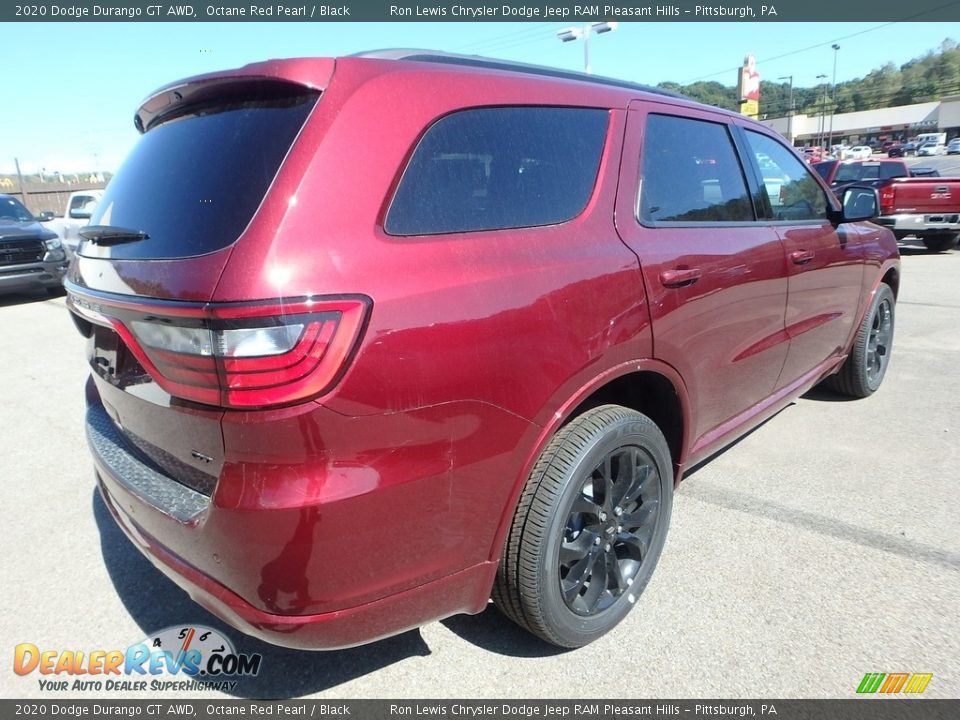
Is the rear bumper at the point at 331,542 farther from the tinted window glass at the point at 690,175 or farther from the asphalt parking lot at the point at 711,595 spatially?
the tinted window glass at the point at 690,175

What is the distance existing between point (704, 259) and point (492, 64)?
112 centimetres

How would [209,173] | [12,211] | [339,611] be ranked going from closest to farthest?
[339,611] < [209,173] < [12,211]

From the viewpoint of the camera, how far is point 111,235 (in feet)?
6.66

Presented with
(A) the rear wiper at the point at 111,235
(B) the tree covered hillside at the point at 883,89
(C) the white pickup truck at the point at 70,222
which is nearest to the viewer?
(A) the rear wiper at the point at 111,235

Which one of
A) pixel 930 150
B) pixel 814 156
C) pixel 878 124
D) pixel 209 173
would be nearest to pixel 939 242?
pixel 209 173

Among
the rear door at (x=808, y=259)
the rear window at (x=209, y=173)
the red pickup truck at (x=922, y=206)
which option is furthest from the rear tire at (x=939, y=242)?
the rear window at (x=209, y=173)

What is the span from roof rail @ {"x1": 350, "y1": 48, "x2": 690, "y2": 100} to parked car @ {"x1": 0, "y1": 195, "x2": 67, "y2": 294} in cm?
1002

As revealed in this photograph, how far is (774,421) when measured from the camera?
175 inches

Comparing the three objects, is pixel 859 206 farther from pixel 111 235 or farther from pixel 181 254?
pixel 111 235

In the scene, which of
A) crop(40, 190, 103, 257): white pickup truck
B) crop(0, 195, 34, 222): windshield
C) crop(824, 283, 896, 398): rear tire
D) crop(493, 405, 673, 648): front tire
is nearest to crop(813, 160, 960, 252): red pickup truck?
crop(824, 283, 896, 398): rear tire

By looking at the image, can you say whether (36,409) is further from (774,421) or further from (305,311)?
(774,421)

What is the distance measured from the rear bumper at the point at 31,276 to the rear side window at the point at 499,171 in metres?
9.73

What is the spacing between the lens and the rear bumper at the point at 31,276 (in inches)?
381
